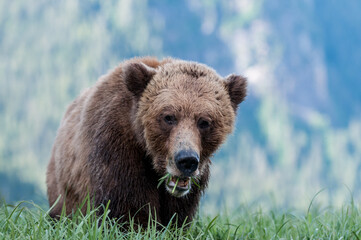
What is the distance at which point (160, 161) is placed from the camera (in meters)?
5.00

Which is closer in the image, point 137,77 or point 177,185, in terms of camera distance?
point 177,185

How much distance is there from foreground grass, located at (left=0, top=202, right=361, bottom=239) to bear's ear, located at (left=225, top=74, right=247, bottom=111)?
1.26 metres

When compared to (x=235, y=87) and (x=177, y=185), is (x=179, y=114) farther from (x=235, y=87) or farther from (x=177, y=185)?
(x=235, y=87)

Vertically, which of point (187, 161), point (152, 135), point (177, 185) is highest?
point (152, 135)

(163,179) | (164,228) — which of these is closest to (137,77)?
(163,179)

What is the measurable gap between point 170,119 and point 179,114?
0.10m

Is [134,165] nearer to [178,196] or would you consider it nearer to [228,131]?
[178,196]

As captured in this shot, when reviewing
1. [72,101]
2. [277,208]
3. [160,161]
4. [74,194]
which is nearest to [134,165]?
[160,161]

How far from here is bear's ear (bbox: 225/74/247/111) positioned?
541 centimetres

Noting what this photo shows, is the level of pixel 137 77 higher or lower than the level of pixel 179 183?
higher

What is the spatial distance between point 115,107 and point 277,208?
2.93 m

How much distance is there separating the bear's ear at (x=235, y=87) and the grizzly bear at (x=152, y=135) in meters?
0.01

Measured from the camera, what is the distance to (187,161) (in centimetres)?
459

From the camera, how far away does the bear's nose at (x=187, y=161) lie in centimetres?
456
